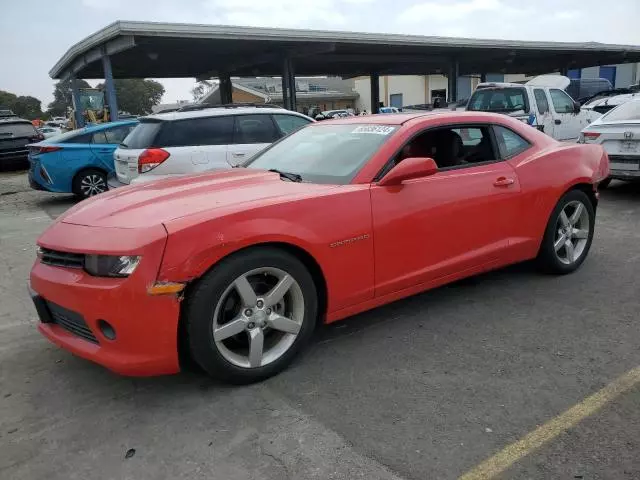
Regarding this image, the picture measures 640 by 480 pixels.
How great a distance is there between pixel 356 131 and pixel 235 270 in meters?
1.62

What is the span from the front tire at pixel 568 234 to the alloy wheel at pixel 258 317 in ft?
8.20

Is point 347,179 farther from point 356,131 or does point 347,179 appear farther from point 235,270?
point 235,270

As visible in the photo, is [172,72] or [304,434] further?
[172,72]

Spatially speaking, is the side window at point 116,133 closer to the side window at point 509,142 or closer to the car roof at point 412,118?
the car roof at point 412,118

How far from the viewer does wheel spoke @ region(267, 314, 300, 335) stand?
294 cm

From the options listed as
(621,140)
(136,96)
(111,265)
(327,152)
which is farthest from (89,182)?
(136,96)

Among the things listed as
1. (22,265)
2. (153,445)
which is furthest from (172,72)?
(153,445)

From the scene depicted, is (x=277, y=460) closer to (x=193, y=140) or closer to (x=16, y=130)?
(x=193, y=140)

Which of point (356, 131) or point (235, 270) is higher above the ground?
point (356, 131)

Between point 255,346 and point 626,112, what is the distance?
8065mm

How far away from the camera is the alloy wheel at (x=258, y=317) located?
2.80 meters

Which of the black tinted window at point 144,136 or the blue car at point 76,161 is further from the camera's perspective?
the blue car at point 76,161

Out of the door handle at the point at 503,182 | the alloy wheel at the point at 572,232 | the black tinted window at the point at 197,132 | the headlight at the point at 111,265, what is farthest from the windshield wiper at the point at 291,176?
the black tinted window at the point at 197,132

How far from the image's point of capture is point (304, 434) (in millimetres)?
2488
